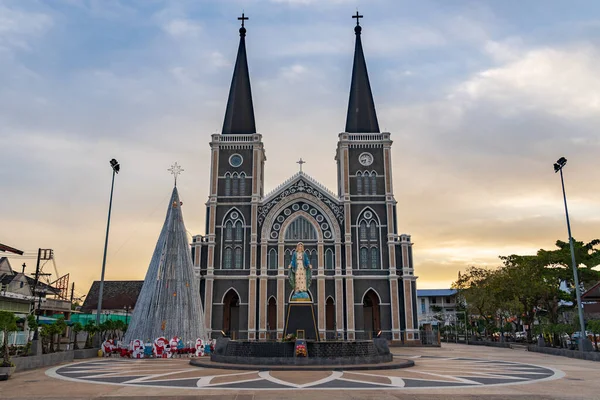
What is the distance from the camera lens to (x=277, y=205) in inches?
1836

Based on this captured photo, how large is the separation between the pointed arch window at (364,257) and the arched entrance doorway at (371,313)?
2.43 metres

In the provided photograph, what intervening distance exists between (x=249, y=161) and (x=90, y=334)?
82.0 feet

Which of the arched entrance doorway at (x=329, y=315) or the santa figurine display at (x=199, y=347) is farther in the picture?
the arched entrance doorway at (x=329, y=315)

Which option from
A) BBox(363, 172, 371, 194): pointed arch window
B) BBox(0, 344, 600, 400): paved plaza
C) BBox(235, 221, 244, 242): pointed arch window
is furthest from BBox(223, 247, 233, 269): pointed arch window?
BBox(0, 344, 600, 400): paved plaza

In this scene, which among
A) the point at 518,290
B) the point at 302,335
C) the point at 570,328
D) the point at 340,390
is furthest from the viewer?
the point at 518,290

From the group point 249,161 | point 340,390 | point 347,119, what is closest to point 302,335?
point 340,390

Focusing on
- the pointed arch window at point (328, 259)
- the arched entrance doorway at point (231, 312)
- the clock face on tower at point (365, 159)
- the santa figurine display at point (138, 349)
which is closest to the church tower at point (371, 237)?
the clock face on tower at point (365, 159)

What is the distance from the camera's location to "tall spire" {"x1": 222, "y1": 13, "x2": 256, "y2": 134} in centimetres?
4984

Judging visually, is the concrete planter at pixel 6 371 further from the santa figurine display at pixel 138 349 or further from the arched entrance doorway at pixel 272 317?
the arched entrance doorway at pixel 272 317

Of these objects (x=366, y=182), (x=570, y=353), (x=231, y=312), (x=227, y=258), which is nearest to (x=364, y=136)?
(x=366, y=182)

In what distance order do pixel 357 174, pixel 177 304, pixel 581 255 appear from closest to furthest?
1. pixel 177 304
2. pixel 581 255
3. pixel 357 174

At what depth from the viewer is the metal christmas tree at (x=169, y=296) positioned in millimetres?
25141

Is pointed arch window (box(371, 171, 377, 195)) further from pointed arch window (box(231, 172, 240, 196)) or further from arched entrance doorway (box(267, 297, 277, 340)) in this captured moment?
arched entrance doorway (box(267, 297, 277, 340))

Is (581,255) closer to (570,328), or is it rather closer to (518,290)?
(518,290)
